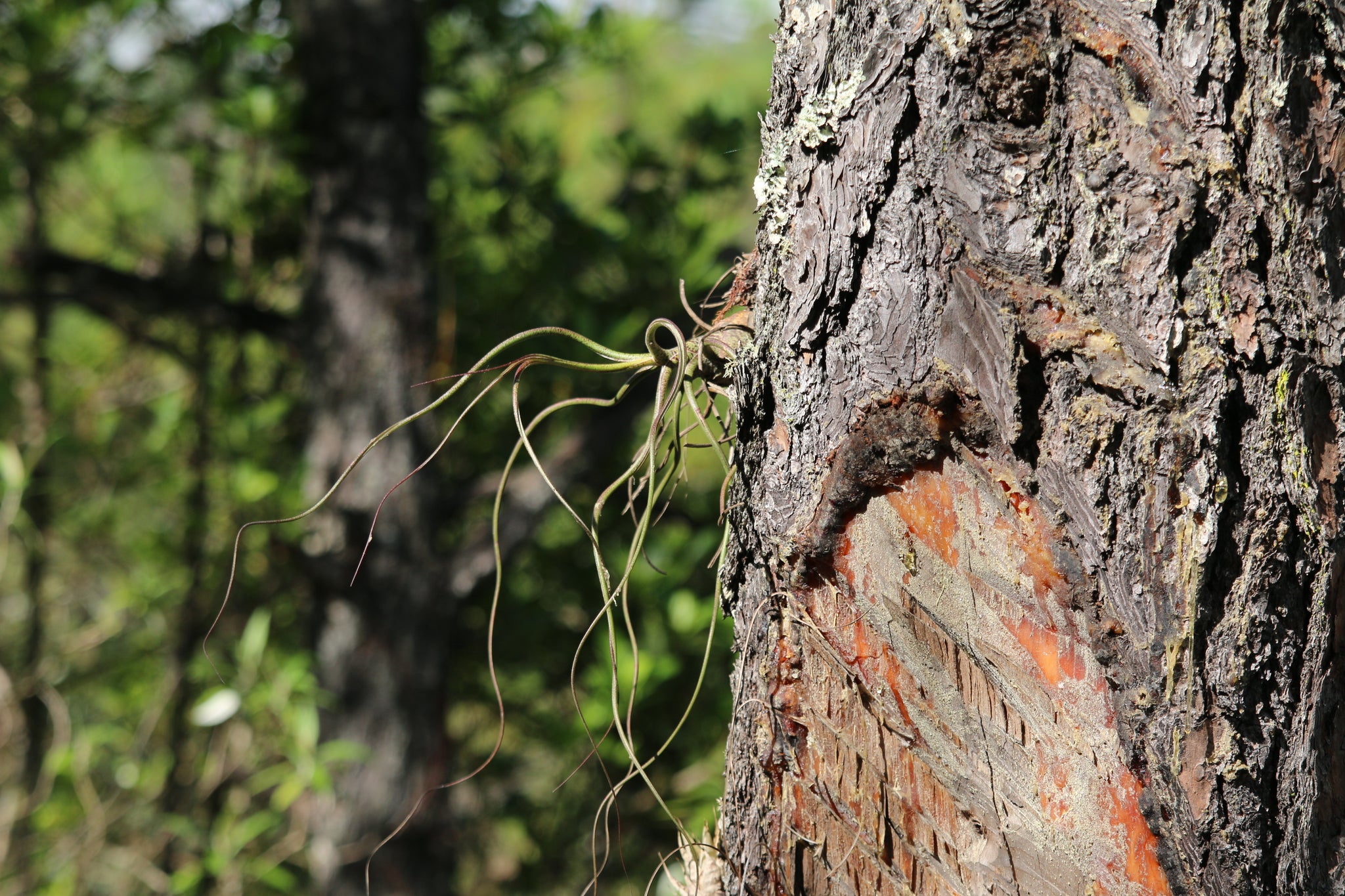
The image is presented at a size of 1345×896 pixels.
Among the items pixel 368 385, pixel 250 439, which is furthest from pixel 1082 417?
pixel 250 439

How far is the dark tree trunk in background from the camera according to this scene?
157 centimetres

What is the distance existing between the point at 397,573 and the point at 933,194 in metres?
1.30

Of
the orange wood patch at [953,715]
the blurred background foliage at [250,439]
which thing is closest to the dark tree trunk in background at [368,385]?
the blurred background foliage at [250,439]

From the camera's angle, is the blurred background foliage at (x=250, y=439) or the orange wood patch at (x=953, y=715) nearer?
the orange wood patch at (x=953, y=715)

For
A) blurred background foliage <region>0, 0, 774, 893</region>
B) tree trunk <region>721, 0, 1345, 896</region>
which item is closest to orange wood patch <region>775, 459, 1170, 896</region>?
tree trunk <region>721, 0, 1345, 896</region>

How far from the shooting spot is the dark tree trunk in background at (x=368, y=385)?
1.57 m

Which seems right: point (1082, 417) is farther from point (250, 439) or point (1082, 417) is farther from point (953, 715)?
point (250, 439)

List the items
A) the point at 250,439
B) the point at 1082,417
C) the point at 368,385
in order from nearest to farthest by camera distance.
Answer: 1. the point at 1082,417
2. the point at 368,385
3. the point at 250,439

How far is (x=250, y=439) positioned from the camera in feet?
5.84

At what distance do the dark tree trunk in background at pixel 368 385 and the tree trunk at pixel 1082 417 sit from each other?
1135 mm

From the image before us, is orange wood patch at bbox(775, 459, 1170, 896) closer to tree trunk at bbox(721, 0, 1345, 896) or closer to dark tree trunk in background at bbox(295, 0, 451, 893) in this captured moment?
tree trunk at bbox(721, 0, 1345, 896)

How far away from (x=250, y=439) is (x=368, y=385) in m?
0.38

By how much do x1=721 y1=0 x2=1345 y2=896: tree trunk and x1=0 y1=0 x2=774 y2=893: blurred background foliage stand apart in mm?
1133

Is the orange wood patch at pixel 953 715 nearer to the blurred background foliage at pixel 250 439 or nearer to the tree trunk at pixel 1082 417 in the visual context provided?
the tree trunk at pixel 1082 417
